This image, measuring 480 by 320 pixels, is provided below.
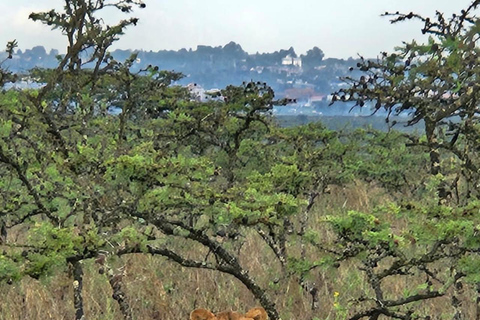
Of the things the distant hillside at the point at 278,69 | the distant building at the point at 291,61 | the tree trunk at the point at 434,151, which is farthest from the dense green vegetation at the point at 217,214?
the distant building at the point at 291,61

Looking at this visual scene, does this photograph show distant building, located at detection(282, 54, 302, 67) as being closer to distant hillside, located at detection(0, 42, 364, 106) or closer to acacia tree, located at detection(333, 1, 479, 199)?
distant hillside, located at detection(0, 42, 364, 106)

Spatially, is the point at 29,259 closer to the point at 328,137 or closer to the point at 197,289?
the point at 197,289

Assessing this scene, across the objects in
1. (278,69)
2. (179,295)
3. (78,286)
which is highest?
(278,69)

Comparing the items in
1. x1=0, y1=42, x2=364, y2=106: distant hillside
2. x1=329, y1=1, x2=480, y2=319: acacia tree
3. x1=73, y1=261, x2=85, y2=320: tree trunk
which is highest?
x1=0, y1=42, x2=364, y2=106: distant hillside

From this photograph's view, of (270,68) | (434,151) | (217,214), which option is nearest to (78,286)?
(217,214)

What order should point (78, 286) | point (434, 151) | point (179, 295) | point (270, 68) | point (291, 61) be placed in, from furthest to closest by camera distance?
point (291, 61)
point (270, 68)
point (179, 295)
point (434, 151)
point (78, 286)

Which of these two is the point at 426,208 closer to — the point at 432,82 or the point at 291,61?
the point at 432,82

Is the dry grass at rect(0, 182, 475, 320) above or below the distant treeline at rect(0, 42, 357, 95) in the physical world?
below

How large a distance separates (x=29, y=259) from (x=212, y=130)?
4.66 meters

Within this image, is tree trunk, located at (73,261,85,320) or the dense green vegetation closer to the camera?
the dense green vegetation

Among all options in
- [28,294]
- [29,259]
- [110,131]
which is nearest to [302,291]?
[28,294]

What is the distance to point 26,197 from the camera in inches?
173

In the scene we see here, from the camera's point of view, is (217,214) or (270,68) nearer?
(217,214)

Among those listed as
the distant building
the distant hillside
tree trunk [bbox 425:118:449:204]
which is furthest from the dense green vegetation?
the distant building
